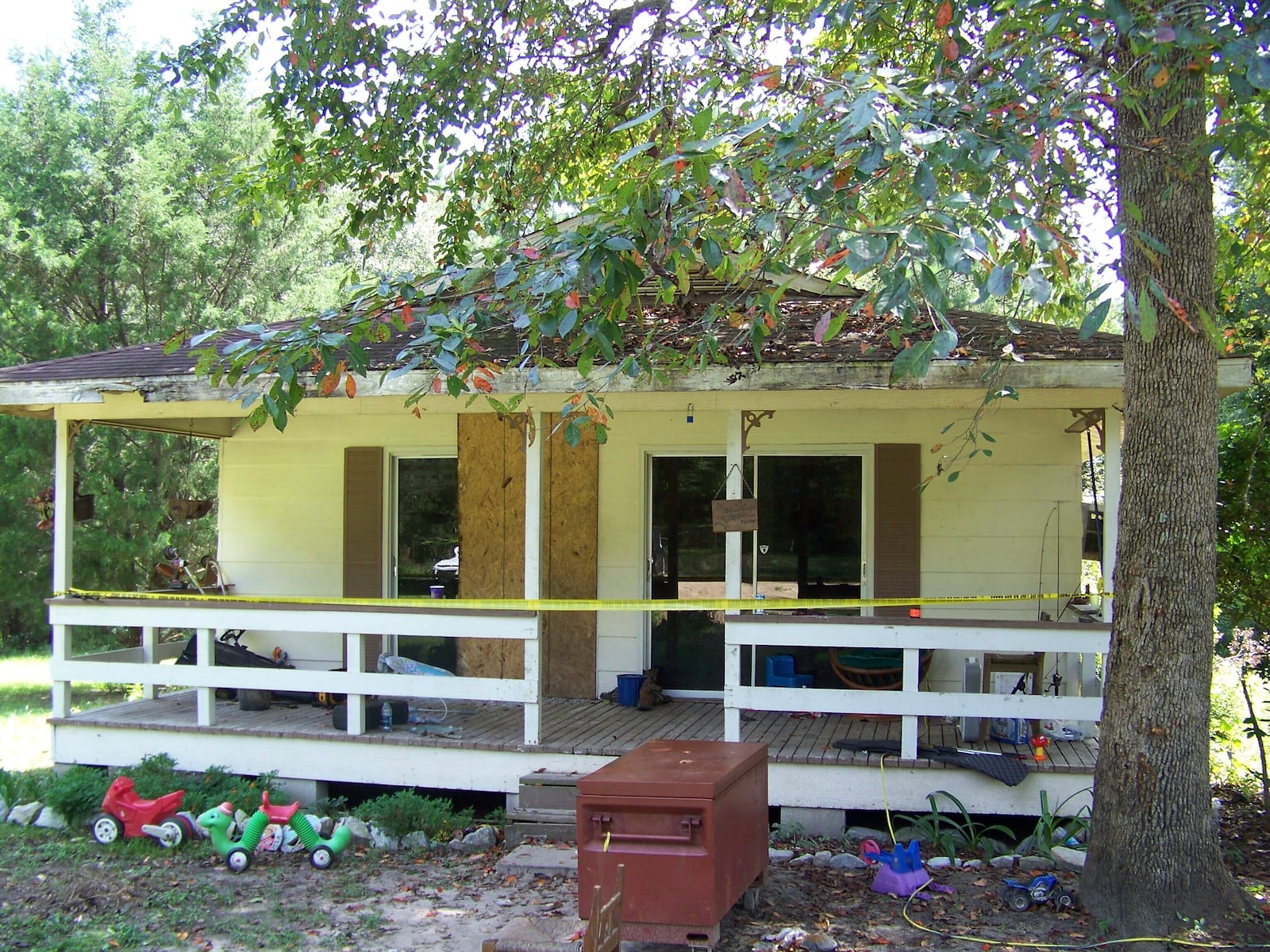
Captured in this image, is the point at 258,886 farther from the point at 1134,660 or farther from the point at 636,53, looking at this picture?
the point at 636,53

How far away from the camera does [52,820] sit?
7.41m

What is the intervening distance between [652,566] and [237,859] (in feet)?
13.5

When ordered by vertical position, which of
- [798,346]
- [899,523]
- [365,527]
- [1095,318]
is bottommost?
[365,527]

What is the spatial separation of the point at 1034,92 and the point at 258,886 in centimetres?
587

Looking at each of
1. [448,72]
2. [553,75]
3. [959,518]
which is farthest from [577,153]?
[959,518]

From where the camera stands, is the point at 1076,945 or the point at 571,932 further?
the point at 571,932

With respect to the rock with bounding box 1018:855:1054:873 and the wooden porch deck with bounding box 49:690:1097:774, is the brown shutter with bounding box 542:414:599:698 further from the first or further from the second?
the rock with bounding box 1018:855:1054:873

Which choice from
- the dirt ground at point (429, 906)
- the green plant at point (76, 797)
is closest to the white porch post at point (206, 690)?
the green plant at point (76, 797)

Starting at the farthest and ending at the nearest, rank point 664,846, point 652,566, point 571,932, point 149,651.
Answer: point 652,566
point 149,651
point 571,932
point 664,846

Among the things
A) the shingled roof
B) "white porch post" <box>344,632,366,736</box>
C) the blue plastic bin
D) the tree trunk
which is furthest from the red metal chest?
the blue plastic bin

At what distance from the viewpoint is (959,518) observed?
889cm

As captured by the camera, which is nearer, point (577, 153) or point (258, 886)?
point (258, 886)

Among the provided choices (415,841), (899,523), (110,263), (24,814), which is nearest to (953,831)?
(899,523)

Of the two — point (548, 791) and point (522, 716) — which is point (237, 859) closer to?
point (548, 791)
